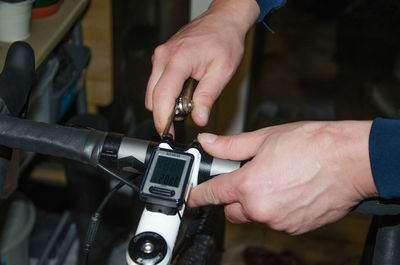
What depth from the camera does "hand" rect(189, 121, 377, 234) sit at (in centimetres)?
76

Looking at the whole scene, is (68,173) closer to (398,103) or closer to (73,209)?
(73,209)

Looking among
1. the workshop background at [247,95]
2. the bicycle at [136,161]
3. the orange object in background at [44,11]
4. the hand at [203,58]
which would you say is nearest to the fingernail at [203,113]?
the hand at [203,58]

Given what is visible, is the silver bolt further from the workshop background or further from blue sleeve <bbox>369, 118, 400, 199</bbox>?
the workshop background

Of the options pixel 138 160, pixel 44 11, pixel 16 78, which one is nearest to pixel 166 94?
pixel 138 160

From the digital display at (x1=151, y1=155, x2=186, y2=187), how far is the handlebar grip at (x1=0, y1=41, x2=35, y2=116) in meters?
0.24

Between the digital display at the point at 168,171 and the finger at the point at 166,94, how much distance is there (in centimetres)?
15

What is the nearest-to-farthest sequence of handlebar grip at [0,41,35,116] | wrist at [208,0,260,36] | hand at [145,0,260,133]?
handlebar grip at [0,41,35,116]
hand at [145,0,260,133]
wrist at [208,0,260,36]

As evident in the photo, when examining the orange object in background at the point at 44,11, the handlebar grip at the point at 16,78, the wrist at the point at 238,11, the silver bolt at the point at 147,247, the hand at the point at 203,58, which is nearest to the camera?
the silver bolt at the point at 147,247

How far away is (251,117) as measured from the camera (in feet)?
6.86

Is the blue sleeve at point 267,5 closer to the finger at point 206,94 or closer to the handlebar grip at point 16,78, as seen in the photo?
the finger at point 206,94

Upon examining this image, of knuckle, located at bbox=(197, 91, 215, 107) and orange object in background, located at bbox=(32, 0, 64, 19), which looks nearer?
knuckle, located at bbox=(197, 91, 215, 107)

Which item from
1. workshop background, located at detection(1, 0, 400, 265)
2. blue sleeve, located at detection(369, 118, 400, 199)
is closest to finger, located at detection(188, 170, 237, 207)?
blue sleeve, located at detection(369, 118, 400, 199)

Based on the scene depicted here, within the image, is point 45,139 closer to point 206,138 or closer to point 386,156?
point 206,138

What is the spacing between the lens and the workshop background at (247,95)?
5.81 feet
